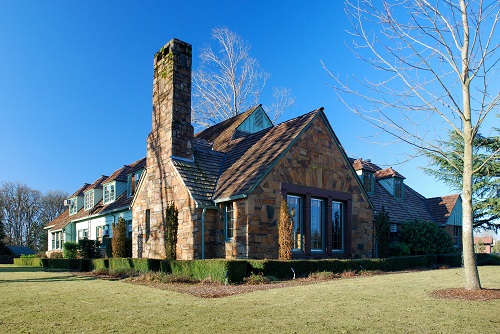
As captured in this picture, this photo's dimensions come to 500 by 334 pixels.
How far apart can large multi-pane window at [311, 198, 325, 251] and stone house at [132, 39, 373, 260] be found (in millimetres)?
41

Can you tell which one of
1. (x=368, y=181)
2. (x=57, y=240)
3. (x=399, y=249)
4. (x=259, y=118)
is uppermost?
(x=259, y=118)

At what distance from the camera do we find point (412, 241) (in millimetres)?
22750

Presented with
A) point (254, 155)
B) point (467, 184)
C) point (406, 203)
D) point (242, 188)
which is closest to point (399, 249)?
point (406, 203)

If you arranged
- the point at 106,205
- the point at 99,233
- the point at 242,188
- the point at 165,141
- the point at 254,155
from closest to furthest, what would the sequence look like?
the point at 242,188 < the point at 254,155 < the point at 165,141 < the point at 106,205 < the point at 99,233

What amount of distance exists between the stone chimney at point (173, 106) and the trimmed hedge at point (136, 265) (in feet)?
14.6

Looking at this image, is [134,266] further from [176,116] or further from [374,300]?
[374,300]

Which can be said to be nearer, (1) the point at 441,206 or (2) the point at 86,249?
(2) the point at 86,249

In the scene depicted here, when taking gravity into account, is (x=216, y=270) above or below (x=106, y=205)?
below

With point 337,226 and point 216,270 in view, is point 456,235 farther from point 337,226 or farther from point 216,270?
point 216,270

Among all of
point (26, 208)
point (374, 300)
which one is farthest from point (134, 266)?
point (26, 208)

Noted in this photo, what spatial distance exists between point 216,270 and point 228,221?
3.58 metres

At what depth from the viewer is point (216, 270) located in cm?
1248

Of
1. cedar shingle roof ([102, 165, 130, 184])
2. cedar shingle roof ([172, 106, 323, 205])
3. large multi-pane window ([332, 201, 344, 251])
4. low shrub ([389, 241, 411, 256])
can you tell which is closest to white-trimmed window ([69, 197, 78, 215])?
cedar shingle roof ([102, 165, 130, 184])

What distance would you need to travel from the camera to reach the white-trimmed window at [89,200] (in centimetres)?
3344
